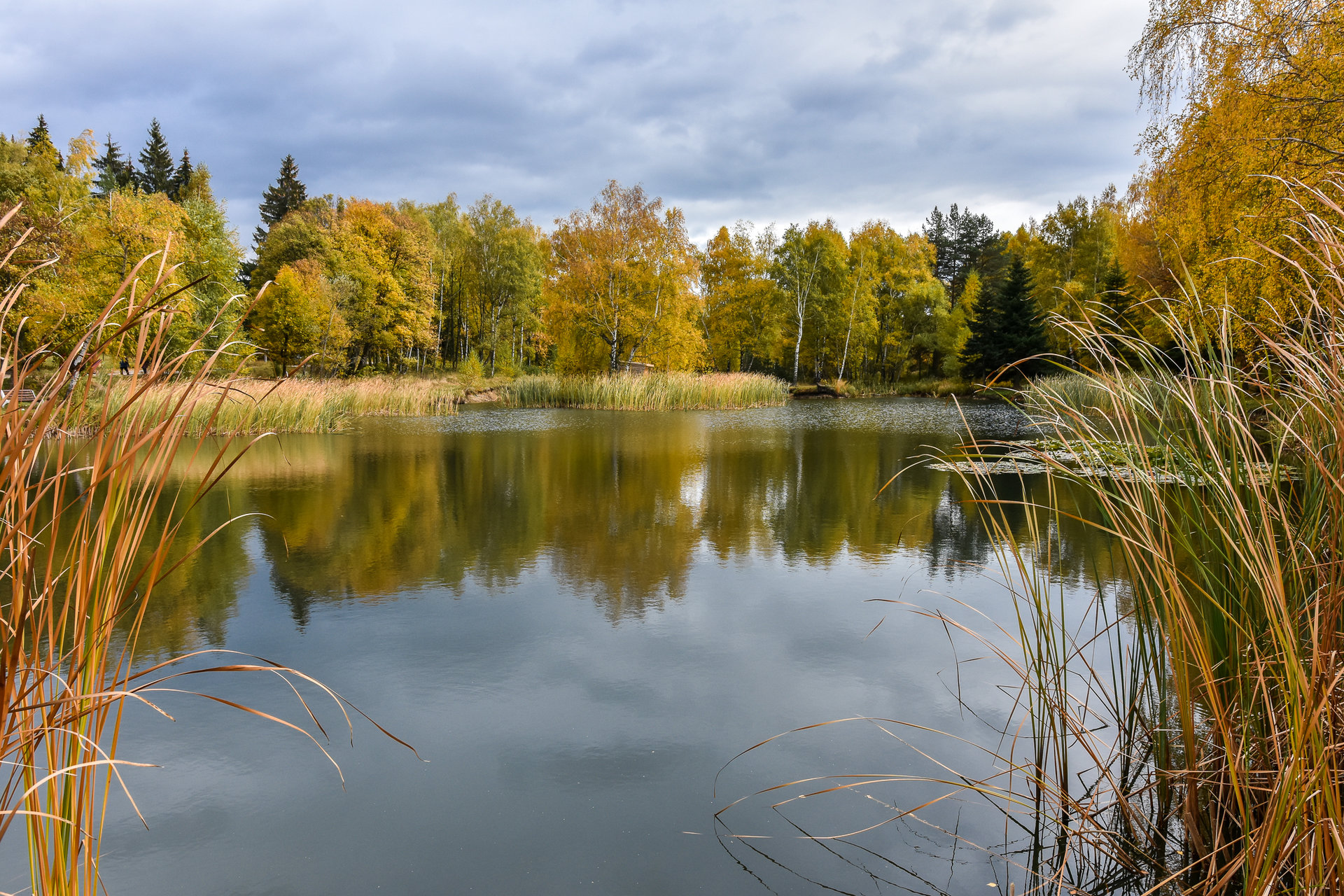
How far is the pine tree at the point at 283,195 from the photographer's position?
48812 millimetres

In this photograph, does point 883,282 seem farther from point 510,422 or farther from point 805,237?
point 510,422

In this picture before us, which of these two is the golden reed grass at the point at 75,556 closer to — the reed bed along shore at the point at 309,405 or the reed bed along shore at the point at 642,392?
the reed bed along shore at the point at 309,405

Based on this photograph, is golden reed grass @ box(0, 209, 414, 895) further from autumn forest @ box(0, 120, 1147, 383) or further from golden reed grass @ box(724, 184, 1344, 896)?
autumn forest @ box(0, 120, 1147, 383)

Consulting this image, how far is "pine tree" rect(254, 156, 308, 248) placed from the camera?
4881 cm

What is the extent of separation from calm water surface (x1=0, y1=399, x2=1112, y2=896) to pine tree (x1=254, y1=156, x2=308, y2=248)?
50206 millimetres

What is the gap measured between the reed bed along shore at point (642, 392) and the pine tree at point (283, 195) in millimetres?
34296

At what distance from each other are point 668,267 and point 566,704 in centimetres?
2355

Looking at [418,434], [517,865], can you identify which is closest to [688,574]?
[517,865]

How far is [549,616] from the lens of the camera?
3.55m

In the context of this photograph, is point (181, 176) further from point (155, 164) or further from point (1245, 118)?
point (1245, 118)

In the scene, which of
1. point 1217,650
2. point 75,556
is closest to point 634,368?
point 1217,650

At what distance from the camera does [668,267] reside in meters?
25.2

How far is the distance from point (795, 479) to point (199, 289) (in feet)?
77.0

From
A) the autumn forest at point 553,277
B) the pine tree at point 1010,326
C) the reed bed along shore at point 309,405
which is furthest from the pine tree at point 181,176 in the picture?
the pine tree at point 1010,326
